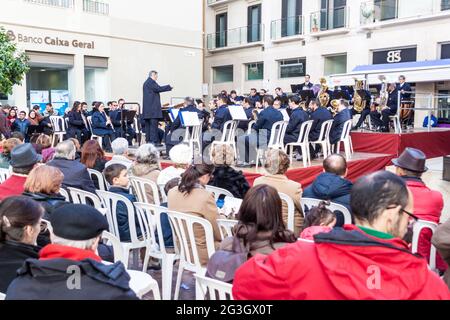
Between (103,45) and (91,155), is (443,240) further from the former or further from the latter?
(103,45)

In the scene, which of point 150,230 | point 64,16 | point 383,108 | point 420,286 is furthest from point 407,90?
point 64,16

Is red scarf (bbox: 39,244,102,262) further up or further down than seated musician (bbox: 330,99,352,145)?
further down

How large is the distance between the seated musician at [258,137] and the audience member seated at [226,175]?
4.04 meters

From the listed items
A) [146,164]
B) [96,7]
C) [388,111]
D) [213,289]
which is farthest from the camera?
[96,7]

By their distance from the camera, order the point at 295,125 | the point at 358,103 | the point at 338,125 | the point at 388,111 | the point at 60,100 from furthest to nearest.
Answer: the point at 60,100, the point at 358,103, the point at 388,111, the point at 338,125, the point at 295,125

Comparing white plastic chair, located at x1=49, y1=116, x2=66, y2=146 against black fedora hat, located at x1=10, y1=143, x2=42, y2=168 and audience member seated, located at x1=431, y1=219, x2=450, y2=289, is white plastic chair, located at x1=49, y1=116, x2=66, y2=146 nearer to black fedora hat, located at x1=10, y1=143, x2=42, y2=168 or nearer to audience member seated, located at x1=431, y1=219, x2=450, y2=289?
black fedora hat, located at x1=10, y1=143, x2=42, y2=168

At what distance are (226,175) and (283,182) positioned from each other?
84 cm

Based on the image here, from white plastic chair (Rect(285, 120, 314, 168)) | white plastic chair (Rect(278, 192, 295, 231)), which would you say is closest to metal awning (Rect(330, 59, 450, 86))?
white plastic chair (Rect(285, 120, 314, 168))

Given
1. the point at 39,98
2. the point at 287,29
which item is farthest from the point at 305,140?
the point at 287,29

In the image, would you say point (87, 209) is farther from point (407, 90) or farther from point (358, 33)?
point (358, 33)

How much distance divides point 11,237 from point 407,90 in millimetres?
12011

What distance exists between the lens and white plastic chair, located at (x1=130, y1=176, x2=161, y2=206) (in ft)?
15.3

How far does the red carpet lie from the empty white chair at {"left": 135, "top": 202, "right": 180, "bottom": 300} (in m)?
8.13

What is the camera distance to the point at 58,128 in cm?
1429
